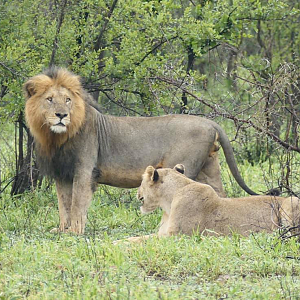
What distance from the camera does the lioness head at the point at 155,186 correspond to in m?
6.19

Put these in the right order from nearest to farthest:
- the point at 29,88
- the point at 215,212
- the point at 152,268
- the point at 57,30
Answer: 1. the point at 152,268
2. the point at 215,212
3. the point at 29,88
4. the point at 57,30

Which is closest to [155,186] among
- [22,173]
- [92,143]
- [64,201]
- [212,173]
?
[92,143]

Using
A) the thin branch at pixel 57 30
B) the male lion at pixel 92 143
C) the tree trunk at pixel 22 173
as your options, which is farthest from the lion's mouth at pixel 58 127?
the tree trunk at pixel 22 173

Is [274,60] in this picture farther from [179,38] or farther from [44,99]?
[44,99]

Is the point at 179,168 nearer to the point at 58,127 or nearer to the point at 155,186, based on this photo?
the point at 155,186

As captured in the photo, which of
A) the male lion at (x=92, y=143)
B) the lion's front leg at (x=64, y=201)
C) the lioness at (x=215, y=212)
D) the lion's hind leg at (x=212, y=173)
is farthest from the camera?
the lion's hind leg at (x=212, y=173)

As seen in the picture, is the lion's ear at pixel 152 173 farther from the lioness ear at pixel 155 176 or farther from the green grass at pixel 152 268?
the green grass at pixel 152 268

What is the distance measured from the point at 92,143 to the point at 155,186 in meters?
→ 0.96

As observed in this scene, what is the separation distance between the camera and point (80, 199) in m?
6.75

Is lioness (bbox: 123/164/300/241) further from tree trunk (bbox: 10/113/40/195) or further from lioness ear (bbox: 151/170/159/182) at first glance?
tree trunk (bbox: 10/113/40/195)

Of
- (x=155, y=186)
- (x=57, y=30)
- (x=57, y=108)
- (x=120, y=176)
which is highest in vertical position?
(x=57, y=30)

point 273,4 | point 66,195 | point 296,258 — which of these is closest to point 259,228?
point 296,258

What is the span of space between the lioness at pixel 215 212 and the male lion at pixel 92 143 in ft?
2.91

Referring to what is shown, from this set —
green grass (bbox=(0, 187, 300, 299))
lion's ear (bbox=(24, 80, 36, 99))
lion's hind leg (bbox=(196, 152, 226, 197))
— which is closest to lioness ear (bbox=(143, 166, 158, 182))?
green grass (bbox=(0, 187, 300, 299))
